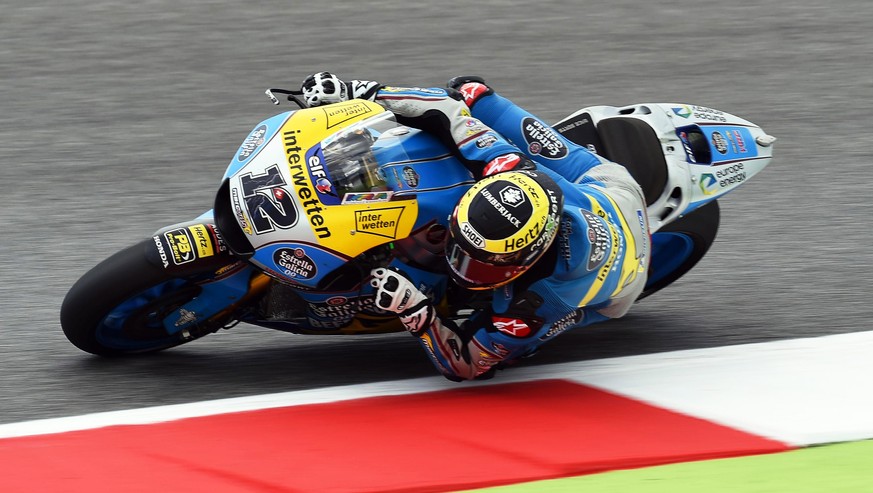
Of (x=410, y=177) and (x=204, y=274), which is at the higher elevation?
(x=410, y=177)

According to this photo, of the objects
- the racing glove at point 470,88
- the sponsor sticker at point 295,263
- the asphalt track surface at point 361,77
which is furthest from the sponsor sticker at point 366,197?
the asphalt track surface at point 361,77

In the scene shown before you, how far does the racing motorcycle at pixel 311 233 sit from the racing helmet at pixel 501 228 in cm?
30

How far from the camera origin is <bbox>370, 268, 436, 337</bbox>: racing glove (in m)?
4.37

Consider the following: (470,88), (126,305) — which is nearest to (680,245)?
(470,88)

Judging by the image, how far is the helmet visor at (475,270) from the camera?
4.23 meters

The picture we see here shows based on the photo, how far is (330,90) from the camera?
483 centimetres

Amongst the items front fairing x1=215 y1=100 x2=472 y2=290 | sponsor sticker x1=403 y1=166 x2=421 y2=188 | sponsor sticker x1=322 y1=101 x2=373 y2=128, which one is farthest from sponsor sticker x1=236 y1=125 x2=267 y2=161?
sponsor sticker x1=403 y1=166 x2=421 y2=188

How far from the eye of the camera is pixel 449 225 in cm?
429

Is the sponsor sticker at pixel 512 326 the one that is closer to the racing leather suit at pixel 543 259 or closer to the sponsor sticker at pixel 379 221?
the racing leather suit at pixel 543 259

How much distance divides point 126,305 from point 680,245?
2342 millimetres

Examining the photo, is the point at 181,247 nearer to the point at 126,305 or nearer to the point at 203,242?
the point at 203,242

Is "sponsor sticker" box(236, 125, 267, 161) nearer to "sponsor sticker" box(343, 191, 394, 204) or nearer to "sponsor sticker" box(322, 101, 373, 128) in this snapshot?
"sponsor sticker" box(322, 101, 373, 128)

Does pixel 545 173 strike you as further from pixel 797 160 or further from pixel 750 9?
pixel 750 9

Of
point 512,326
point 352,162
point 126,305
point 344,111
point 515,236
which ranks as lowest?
point 512,326
